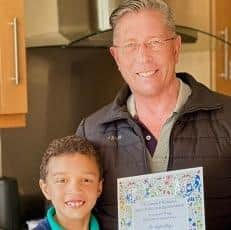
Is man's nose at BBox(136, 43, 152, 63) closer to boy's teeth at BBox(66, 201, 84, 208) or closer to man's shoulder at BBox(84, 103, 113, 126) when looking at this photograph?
man's shoulder at BBox(84, 103, 113, 126)

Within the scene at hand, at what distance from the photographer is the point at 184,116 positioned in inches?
43.3

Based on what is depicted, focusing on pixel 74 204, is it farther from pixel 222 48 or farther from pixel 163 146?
pixel 222 48

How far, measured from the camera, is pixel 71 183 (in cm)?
104

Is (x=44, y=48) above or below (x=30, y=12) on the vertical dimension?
below

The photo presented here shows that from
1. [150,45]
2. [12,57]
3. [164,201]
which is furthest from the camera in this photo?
[12,57]

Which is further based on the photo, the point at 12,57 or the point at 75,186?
the point at 12,57

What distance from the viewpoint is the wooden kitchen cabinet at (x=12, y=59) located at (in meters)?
1.42

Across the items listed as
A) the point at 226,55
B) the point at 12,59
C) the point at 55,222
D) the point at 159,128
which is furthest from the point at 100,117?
the point at 226,55

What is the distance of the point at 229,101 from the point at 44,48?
75 cm

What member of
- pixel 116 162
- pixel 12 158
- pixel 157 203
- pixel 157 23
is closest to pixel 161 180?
pixel 157 203

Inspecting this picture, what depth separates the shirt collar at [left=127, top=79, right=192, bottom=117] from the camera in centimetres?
113

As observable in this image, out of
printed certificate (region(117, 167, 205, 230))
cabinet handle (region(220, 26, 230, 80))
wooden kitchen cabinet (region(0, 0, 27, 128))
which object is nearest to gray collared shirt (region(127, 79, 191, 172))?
printed certificate (region(117, 167, 205, 230))

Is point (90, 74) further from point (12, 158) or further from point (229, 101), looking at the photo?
point (229, 101)

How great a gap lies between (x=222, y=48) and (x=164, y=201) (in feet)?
3.34
